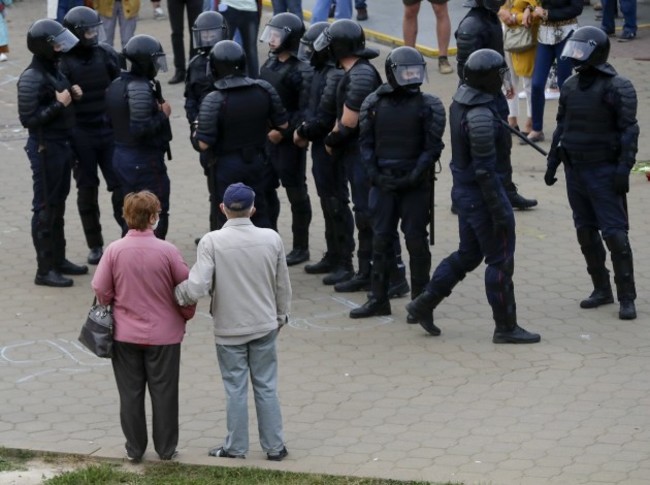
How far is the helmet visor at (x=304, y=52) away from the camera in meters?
10.7

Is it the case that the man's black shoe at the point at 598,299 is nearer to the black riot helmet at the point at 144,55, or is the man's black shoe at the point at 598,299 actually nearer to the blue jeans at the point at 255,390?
the blue jeans at the point at 255,390

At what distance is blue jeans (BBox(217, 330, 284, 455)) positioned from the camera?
24.7ft

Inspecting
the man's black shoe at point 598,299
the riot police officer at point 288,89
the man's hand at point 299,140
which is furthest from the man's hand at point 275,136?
the man's black shoe at point 598,299

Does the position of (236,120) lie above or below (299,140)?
above

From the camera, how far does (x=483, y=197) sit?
8992 millimetres

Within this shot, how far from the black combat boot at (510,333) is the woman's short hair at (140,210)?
9.33 feet

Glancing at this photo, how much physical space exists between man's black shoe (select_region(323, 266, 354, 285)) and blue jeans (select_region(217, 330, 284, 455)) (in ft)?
10.7

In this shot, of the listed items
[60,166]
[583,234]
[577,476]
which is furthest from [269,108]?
[577,476]

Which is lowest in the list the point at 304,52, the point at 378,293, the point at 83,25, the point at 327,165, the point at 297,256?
the point at 297,256

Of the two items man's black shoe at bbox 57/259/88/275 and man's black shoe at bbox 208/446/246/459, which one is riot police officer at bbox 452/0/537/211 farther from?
man's black shoe at bbox 208/446/246/459

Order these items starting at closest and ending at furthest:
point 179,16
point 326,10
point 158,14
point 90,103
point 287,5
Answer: point 90,103, point 179,16, point 287,5, point 326,10, point 158,14

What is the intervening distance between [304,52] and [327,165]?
890mm

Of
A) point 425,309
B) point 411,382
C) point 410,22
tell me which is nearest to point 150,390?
point 411,382

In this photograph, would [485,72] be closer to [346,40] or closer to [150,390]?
[346,40]
